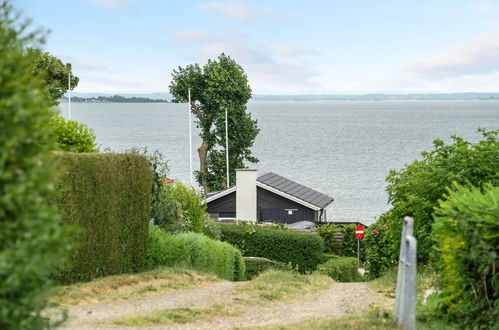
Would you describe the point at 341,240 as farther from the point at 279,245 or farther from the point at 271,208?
the point at 271,208

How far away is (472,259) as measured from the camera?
10.6 m

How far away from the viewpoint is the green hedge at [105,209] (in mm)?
15398

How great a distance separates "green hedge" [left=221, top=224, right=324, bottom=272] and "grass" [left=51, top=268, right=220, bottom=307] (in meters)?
16.1

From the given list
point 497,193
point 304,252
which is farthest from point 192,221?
point 497,193

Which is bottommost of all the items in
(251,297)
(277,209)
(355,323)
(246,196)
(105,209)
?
(277,209)

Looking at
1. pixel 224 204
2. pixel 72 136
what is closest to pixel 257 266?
pixel 72 136

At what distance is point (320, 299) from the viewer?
627 inches

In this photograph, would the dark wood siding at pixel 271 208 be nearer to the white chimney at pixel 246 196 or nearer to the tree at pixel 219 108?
the white chimney at pixel 246 196

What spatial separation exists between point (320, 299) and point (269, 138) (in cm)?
16095

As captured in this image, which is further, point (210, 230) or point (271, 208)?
point (271, 208)

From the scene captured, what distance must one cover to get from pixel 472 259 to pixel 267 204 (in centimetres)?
3784

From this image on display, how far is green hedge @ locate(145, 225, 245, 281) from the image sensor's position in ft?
63.1

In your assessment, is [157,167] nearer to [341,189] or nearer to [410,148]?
[341,189]

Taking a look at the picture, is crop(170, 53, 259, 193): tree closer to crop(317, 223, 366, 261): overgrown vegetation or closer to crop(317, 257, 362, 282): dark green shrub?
crop(317, 223, 366, 261): overgrown vegetation
